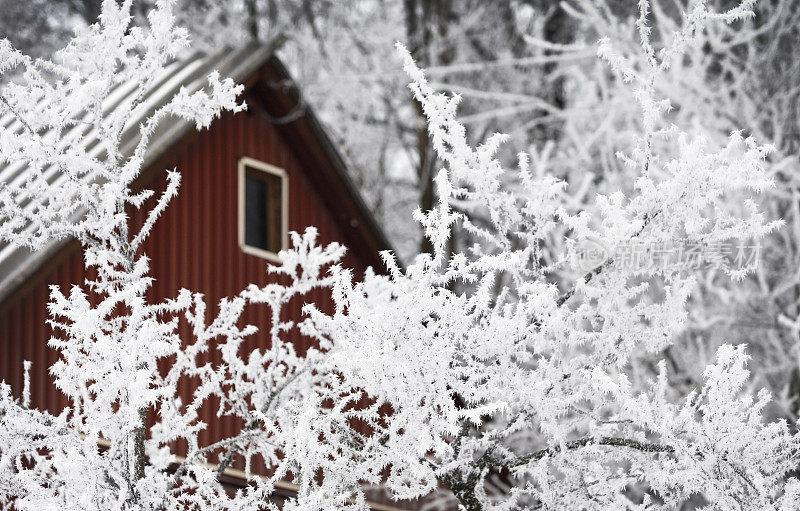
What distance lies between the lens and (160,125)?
39.8 feet

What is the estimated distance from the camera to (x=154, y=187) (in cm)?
1219

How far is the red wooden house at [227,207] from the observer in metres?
11.0

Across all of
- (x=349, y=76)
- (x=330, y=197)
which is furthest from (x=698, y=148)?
(x=349, y=76)

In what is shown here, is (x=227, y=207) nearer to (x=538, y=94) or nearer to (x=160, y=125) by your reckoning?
(x=160, y=125)

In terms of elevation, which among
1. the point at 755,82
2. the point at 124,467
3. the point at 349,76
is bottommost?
the point at 124,467

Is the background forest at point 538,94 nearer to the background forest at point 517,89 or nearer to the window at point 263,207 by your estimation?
the background forest at point 517,89

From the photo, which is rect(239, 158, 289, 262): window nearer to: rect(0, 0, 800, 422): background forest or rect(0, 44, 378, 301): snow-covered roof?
rect(0, 44, 378, 301): snow-covered roof

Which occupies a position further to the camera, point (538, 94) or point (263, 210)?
point (538, 94)

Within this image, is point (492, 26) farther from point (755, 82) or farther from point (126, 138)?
point (126, 138)

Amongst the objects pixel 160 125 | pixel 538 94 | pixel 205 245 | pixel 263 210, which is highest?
pixel 538 94

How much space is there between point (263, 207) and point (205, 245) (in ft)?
3.69

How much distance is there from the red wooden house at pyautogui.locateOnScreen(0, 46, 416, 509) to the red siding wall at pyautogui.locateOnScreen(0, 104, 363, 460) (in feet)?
0.04

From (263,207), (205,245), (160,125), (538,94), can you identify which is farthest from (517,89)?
(160,125)

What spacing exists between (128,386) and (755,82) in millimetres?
9727
